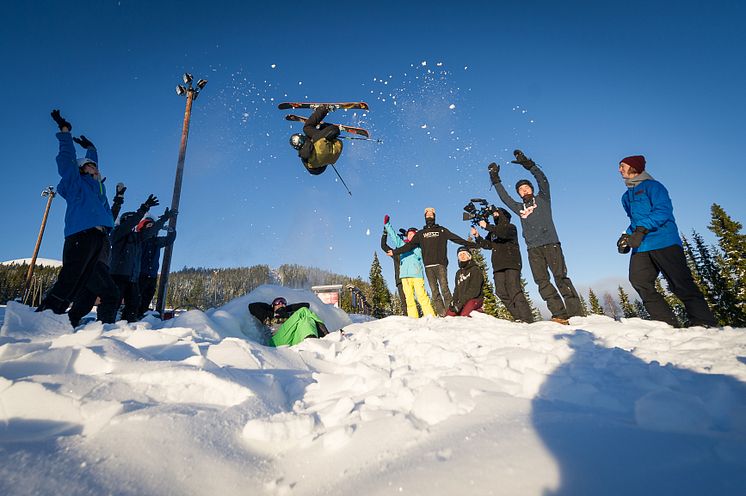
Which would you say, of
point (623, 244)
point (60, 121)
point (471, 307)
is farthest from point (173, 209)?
point (623, 244)

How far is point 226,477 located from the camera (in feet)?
3.66

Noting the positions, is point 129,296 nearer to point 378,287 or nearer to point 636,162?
point 636,162

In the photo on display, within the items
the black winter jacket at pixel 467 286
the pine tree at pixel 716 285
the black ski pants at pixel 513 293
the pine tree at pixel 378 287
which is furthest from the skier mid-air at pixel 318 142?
the pine tree at pixel 378 287

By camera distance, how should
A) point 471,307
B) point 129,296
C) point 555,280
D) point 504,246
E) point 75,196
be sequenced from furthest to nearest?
point 471,307 → point 129,296 → point 504,246 → point 555,280 → point 75,196

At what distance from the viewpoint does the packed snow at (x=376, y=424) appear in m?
0.99

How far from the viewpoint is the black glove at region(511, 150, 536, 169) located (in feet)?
16.7

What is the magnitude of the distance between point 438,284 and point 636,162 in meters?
3.92

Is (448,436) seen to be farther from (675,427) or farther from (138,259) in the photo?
(138,259)

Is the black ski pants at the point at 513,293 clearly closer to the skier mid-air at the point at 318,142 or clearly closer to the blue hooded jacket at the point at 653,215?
the blue hooded jacket at the point at 653,215

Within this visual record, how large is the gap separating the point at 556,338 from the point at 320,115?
4.67 m

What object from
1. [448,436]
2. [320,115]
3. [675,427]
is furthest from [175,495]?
[320,115]

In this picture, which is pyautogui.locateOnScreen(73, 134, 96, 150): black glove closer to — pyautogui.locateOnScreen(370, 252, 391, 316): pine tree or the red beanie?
the red beanie

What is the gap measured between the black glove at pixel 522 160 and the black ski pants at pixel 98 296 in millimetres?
5684

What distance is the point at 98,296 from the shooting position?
12.5ft
